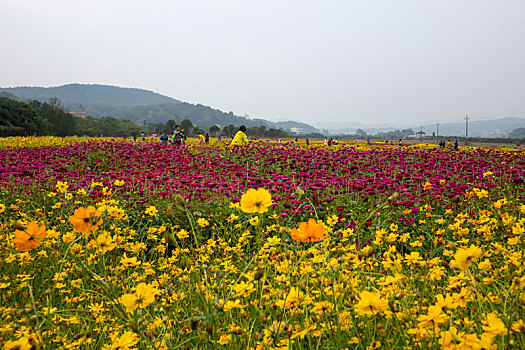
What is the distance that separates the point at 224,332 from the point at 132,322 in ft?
1.85

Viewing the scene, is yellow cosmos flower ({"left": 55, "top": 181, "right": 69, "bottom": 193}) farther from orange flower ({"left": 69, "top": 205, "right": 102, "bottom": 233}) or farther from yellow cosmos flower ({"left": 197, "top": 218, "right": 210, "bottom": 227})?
orange flower ({"left": 69, "top": 205, "right": 102, "bottom": 233})

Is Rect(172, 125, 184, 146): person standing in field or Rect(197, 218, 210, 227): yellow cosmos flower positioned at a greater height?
Rect(172, 125, 184, 146): person standing in field

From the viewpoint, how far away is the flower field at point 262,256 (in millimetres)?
1219

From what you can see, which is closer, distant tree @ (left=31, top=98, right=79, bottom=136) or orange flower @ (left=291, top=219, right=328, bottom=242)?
orange flower @ (left=291, top=219, right=328, bottom=242)

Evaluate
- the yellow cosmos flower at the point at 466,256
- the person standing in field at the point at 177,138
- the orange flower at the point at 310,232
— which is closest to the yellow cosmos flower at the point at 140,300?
the orange flower at the point at 310,232

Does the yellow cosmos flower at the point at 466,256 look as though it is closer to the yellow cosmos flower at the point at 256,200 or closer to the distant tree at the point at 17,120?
the yellow cosmos flower at the point at 256,200

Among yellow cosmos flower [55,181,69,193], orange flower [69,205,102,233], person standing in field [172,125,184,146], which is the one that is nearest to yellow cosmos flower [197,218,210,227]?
orange flower [69,205,102,233]

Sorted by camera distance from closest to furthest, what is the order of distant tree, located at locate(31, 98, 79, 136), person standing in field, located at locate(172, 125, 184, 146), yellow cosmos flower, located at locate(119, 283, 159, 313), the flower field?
1. yellow cosmos flower, located at locate(119, 283, 159, 313)
2. the flower field
3. person standing in field, located at locate(172, 125, 184, 146)
4. distant tree, located at locate(31, 98, 79, 136)

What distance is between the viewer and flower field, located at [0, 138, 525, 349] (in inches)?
48.0

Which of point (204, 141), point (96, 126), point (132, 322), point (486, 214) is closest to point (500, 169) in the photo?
point (486, 214)

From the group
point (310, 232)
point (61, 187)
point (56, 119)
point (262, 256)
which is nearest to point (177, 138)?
point (61, 187)

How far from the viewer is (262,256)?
2086 mm

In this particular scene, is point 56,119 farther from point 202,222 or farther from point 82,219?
point 82,219

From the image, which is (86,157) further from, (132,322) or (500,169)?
(500,169)
